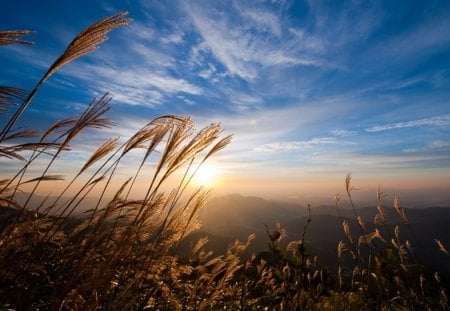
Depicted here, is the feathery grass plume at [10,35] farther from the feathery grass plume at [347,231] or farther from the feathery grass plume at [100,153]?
the feathery grass plume at [347,231]

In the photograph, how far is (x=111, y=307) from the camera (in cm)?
166

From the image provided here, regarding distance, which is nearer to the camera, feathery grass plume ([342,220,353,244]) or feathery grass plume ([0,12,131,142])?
feathery grass plume ([0,12,131,142])

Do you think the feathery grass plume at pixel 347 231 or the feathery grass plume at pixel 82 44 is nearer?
the feathery grass plume at pixel 82 44

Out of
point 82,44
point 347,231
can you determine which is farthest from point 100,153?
point 347,231

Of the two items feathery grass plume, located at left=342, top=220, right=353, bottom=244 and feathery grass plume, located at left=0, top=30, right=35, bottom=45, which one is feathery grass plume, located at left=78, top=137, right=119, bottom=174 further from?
feathery grass plume, located at left=342, top=220, right=353, bottom=244

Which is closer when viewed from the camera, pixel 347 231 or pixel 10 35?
pixel 10 35

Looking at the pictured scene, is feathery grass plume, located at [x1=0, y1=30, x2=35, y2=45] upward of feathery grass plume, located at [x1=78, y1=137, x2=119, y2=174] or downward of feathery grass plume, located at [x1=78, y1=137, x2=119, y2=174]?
upward

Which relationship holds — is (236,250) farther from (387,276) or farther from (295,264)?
(387,276)

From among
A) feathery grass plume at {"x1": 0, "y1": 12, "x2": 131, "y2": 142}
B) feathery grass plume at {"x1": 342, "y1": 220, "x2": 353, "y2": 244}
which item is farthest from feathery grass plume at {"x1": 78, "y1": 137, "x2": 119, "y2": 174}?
feathery grass plume at {"x1": 342, "y1": 220, "x2": 353, "y2": 244}

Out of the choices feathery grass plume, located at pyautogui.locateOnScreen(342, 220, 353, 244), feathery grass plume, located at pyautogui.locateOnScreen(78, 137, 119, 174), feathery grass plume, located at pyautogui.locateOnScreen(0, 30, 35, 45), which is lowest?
feathery grass plume, located at pyautogui.locateOnScreen(342, 220, 353, 244)

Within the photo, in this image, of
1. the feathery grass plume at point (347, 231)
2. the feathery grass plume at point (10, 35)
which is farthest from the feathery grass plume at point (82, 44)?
the feathery grass plume at point (347, 231)

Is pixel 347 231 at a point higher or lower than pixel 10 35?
lower

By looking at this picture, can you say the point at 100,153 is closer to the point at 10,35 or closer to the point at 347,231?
the point at 10,35

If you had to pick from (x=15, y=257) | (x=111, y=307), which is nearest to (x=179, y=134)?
(x=111, y=307)
